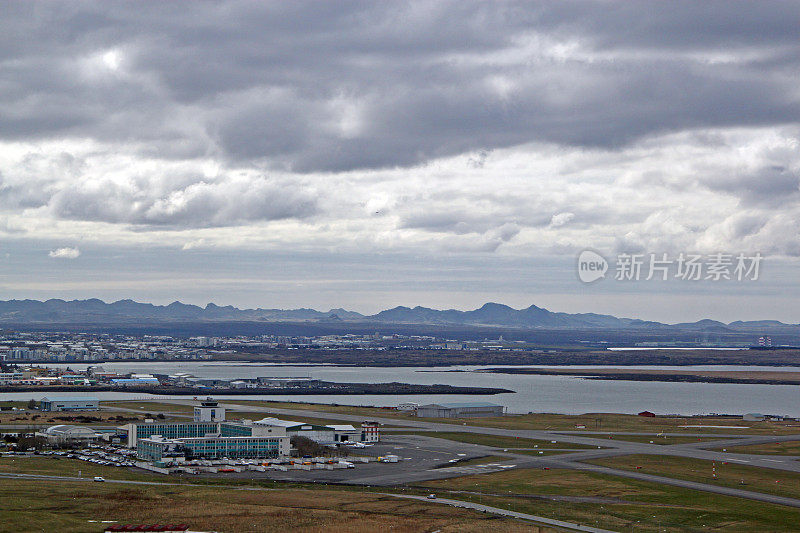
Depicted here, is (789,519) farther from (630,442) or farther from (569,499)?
(630,442)

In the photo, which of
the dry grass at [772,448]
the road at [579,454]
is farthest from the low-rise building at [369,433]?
the dry grass at [772,448]

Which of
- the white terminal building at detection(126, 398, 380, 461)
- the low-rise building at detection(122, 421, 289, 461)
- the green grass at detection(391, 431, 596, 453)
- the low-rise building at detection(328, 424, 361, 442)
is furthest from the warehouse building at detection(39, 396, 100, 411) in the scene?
the green grass at detection(391, 431, 596, 453)

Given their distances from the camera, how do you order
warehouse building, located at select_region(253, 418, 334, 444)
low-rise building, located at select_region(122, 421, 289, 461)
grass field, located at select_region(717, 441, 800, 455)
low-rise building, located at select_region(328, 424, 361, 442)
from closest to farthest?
low-rise building, located at select_region(122, 421, 289, 461), grass field, located at select_region(717, 441, 800, 455), warehouse building, located at select_region(253, 418, 334, 444), low-rise building, located at select_region(328, 424, 361, 442)

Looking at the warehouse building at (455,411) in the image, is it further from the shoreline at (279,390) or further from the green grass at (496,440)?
the shoreline at (279,390)

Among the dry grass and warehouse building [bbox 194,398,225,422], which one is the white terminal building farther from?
the dry grass

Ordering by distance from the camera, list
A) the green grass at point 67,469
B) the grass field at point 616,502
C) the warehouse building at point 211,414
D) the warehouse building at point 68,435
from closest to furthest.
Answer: the grass field at point 616,502
the green grass at point 67,469
the warehouse building at point 68,435
the warehouse building at point 211,414

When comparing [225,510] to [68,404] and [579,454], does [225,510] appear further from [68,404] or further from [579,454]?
[68,404]
